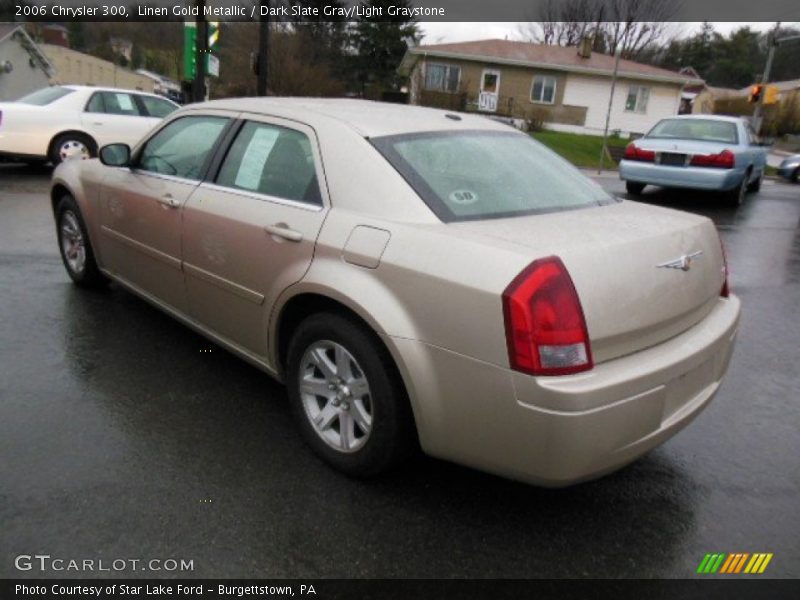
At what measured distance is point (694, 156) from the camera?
11.0m

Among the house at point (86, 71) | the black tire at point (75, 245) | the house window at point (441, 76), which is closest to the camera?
the black tire at point (75, 245)

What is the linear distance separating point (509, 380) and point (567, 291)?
1.18ft

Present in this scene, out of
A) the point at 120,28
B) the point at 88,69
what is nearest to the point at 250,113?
the point at 88,69

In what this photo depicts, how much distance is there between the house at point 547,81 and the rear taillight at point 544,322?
3582cm

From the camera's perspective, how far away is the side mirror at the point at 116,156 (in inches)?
172

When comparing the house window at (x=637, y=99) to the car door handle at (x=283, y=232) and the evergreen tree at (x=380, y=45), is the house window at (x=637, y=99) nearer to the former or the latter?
the evergreen tree at (x=380, y=45)

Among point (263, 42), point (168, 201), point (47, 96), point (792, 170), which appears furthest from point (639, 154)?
point (792, 170)

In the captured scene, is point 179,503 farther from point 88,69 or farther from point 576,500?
point 88,69

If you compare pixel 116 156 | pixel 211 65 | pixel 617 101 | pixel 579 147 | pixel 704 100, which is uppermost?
pixel 704 100

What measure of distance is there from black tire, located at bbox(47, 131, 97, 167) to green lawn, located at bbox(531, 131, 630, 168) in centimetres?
1548

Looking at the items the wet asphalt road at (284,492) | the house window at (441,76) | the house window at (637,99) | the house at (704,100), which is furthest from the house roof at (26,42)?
the house at (704,100)

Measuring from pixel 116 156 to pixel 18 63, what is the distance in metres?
36.9

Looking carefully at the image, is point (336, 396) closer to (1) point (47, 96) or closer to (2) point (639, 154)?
(2) point (639, 154)

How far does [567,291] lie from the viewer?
90.5 inches
